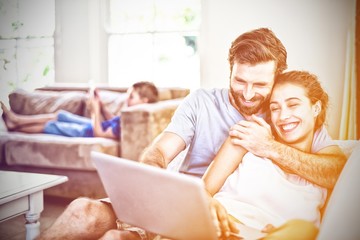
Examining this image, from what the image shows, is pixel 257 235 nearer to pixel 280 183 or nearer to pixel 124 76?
pixel 280 183

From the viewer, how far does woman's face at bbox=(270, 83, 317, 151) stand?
1.58 m

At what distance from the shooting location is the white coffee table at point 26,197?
1.88m

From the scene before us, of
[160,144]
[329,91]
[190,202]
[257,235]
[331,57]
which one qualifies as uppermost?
[331,57]

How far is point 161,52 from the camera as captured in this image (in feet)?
6.76

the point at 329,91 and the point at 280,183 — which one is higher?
the point at 329,91

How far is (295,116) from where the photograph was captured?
1.59 metres

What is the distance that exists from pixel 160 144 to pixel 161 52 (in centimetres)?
51

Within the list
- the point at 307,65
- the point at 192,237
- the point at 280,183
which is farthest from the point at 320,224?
the point at 307,65

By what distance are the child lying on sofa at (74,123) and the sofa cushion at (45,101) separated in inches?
1.3

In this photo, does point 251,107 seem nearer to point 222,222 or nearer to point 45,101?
point 222,222

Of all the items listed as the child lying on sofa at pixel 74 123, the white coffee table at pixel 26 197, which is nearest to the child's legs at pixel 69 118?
the child lying on sofa at pixel 74 123

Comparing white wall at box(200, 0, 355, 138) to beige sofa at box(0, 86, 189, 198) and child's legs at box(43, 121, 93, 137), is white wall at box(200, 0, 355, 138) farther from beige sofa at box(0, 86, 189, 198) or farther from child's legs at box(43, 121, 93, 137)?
child's legs at box(43, 121, 93, 137)

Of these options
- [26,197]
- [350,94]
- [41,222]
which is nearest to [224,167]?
[350,94]

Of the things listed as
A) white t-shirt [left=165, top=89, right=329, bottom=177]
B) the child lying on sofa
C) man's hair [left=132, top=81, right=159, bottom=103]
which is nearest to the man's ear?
white t-shirt [left=165, top=89, right=329, bottom=177]
